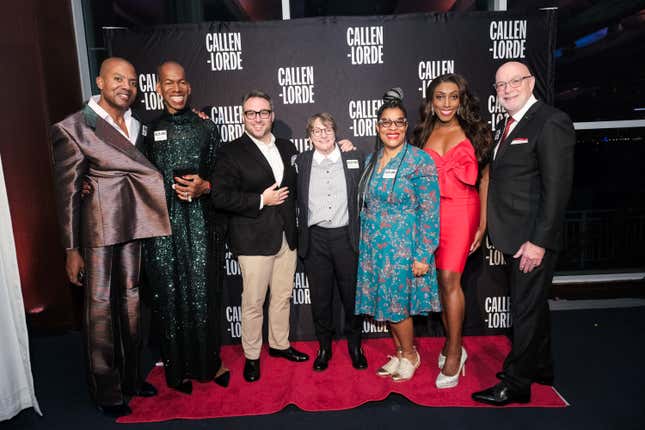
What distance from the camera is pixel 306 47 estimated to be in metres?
3.26

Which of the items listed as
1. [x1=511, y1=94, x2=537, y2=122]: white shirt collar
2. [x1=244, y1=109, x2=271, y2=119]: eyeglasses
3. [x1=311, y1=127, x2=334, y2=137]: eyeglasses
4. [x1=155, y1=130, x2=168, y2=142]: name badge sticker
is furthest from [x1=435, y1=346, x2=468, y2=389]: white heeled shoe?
[x1=155, y1=130, x2=168, y2=142]: name badge sticker

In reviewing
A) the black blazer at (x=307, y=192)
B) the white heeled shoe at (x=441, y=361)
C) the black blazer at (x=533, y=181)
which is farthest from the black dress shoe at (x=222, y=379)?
the black blazer at (x=533, y=181)

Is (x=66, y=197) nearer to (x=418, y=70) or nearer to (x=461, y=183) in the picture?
(x=461, y=183)

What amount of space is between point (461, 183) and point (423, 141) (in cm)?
42

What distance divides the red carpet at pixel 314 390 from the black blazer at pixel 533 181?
100 centimetres

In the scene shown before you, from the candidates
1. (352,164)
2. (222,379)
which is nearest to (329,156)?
(352,164)

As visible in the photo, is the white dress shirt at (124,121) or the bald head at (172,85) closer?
the white dress shirt at (124,121)

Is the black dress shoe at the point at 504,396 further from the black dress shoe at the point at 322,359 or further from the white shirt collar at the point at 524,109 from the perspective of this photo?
the white shirt collar at the point at 524,109

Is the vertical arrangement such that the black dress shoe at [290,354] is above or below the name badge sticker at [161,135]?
below

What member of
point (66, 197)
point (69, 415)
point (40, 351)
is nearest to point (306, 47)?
point (66, 197)

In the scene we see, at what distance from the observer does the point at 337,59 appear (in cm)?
A: 328

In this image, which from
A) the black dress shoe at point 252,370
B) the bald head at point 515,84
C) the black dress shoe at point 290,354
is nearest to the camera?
the bald head at point 515,84

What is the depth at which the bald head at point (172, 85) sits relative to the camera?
2.52 meters

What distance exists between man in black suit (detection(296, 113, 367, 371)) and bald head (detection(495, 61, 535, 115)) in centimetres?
95
